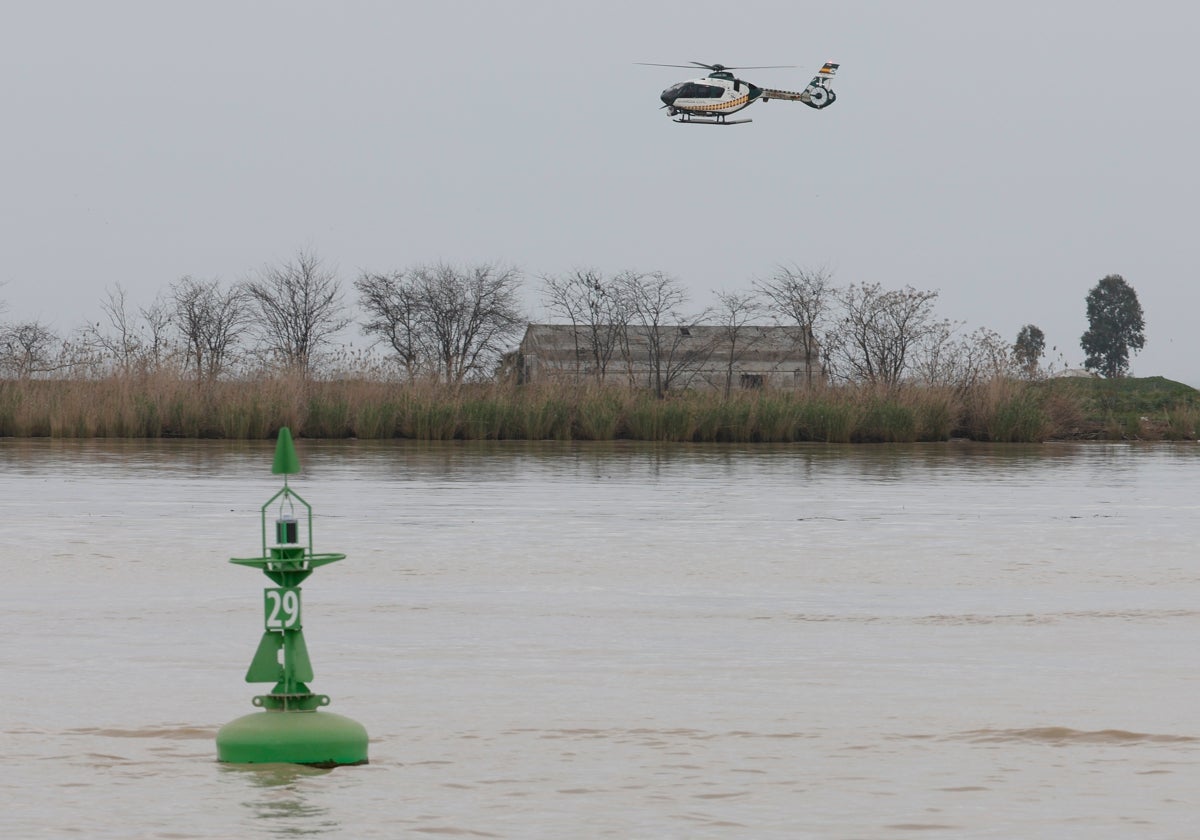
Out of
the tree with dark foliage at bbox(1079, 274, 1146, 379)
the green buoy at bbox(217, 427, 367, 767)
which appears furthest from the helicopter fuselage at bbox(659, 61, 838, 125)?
the tree with dark foliage at bbox(1079, 274, 1146, 379)

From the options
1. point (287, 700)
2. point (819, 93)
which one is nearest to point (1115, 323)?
point (819, 93)

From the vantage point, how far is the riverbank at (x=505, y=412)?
25.6 metres

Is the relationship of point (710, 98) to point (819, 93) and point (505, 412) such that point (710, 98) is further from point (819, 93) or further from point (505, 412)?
point (505, 412)

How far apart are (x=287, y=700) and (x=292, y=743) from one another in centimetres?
22

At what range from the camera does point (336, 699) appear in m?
5.14

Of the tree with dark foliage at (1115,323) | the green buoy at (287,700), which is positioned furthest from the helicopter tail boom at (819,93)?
the tree with dark foliage at (1115,323)

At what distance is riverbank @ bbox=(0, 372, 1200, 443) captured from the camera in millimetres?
25562

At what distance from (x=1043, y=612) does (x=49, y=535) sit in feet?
19.9

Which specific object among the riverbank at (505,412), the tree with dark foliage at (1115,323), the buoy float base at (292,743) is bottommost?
the buoy float base at (292,743)

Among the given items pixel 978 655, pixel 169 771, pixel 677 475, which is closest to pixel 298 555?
pixel 169 771

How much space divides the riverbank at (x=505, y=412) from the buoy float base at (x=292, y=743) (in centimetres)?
2161

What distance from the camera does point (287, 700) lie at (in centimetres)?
445

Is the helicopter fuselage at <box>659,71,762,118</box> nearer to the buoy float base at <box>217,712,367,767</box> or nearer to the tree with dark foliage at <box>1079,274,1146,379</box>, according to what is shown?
the buoy float base at <box>217,712,367,767</box>

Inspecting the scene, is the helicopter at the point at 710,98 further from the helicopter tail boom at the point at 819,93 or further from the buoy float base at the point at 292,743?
the buoy float base at the point at 292,743
